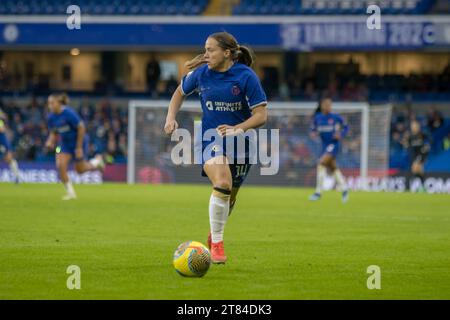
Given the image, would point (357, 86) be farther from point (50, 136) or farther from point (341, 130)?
point (50, 136)

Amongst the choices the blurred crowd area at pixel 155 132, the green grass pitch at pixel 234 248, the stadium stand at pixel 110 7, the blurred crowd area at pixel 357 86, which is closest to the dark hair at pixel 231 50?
the green grass pitch at pixel 234 248

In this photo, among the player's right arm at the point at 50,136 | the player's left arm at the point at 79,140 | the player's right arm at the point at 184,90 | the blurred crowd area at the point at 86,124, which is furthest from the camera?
the blurred crowd area at the point at 86,124

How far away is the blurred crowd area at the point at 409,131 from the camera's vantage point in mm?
33562

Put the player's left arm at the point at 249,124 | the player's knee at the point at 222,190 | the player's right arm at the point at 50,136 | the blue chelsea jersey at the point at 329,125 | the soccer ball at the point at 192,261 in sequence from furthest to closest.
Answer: the blue chelsea jersey at the point at 329,125 < the player's right arm at the point at 50,136 < the player's knee at the point at 222,190 < the player's left arm at the point at 249,124 < the soccer ball at the point at 192,261

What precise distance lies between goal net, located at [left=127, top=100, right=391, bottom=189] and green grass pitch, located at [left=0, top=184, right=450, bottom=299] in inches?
321

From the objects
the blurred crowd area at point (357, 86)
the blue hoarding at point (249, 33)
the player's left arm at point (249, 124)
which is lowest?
the blurred crowd area at point (357, 86)

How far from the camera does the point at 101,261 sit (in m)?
10.9

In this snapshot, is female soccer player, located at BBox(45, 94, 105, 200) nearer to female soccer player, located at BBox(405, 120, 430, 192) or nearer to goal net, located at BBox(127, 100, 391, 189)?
goal net, located at BBox(127, 100, 391, 189)

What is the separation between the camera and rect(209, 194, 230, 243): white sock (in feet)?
34.9

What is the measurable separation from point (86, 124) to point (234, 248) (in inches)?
982

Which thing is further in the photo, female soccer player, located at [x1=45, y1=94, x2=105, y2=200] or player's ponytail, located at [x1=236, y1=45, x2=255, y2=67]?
female soccer player, located at [x1=45, y1=94, x2=105, y2=200]

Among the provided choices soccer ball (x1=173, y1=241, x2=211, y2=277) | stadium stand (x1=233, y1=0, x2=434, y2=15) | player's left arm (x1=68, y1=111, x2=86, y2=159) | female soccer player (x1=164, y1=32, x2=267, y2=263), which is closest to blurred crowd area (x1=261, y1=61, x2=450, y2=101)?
stadium stand (x1=233, y1=0, x2=434, y2=15)

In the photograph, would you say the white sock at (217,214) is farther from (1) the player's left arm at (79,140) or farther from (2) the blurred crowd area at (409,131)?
(2) the blurred crowd area at (409,131)

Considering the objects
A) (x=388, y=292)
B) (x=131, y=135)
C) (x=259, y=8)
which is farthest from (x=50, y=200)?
→ (x=259, y=8)
